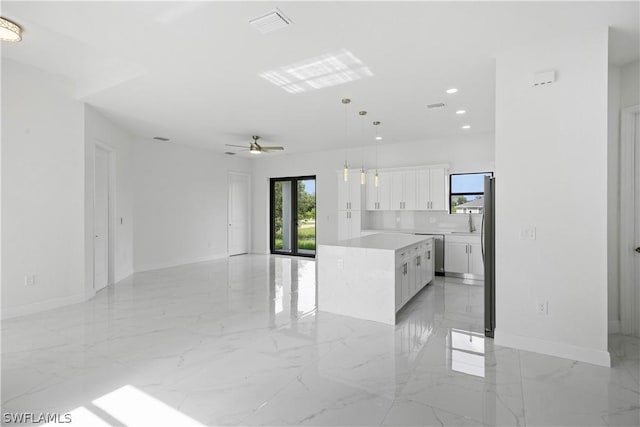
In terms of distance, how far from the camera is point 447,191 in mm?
6531

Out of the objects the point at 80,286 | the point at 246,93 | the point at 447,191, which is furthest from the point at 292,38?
the point at 447,191

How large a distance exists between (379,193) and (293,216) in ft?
9.21

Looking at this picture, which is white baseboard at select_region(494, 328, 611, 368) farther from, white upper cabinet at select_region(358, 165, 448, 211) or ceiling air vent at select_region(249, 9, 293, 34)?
white upper cabinet at select_region(358, 165, 448, 211)

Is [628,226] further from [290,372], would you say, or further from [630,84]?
[290,372]

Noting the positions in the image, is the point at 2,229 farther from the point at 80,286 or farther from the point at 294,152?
the point at 294,152

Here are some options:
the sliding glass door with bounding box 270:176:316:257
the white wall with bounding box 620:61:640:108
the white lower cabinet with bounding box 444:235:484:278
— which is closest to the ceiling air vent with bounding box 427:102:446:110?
the white wall with bounding box 620:61:640:108

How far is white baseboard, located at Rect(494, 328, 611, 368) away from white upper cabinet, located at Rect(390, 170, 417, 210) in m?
3.98

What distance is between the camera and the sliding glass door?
28.8 feet

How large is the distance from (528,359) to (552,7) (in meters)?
2.84

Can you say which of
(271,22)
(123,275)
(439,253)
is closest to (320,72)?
(271,22)

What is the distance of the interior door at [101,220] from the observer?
5.06 m

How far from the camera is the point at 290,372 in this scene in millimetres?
2553

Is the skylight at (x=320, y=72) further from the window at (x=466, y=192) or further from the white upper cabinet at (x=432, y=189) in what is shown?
the window at (x=466, y=192)

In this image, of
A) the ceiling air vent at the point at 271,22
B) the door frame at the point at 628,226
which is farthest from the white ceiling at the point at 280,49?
the door frame at the point at 628,226
